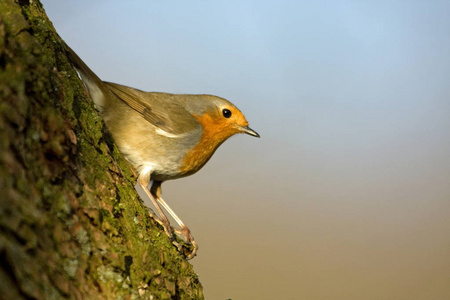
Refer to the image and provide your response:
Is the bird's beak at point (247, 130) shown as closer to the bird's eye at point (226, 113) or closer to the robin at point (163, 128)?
the robin at point (163, 128)

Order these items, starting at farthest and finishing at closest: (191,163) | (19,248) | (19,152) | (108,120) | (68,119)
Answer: (191,163)
(108,120)
(68,119)
(19,152)
(19,248)

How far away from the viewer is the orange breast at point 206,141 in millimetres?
3414

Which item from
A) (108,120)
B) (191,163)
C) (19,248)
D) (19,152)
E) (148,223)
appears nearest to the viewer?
(19,248)

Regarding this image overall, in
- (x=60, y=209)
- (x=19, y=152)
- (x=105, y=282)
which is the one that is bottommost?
(x=105, y=282)

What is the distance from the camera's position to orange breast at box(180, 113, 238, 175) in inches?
134

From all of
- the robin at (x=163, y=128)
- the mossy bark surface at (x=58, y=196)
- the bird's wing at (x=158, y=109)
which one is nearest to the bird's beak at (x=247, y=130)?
the robin at (x=163, y=128)

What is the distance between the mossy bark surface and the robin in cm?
81

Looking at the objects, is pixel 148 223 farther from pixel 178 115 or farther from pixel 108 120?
pixel 178 115

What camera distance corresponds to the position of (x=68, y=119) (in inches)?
69.1

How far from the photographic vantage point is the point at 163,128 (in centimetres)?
333

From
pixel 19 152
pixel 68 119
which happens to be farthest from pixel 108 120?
pixel 19 152

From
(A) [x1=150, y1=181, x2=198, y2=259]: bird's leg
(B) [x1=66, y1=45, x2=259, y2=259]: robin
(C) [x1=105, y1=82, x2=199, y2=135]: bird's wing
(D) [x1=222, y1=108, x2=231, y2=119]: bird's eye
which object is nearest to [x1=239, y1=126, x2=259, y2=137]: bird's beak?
(B) [x1=66, y1=45, x2=259, y2=259]: robin

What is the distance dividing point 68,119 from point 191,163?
1.71 meters

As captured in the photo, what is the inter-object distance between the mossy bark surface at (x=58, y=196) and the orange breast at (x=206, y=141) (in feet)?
4.10
